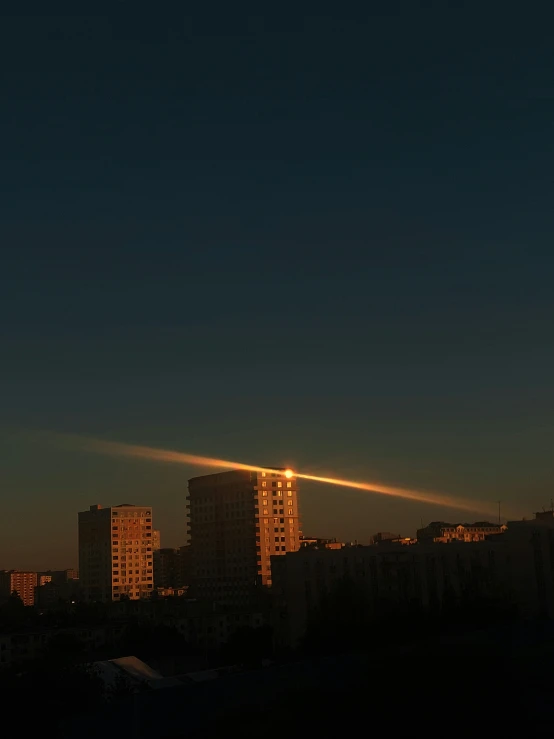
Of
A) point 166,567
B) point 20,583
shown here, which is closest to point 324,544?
point 166,567

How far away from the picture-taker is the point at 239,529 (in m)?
85.9

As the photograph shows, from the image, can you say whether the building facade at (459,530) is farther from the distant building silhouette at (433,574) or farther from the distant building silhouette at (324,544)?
the distant building silhouette at (433,574)

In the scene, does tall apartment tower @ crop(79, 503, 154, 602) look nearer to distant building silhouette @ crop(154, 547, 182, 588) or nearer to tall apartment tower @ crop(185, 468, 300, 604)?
distant building silhouette @ crop(154, 547, 182, 588)

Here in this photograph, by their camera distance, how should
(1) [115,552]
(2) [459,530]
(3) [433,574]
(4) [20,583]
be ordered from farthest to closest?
(4) [20,583] < (1) [115,552] < (2) [459,530] < (3) [433,574]

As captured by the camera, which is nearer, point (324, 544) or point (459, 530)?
point (324, 544)

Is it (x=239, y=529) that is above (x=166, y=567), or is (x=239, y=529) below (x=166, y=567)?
above

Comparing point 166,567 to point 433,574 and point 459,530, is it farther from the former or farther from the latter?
point 433,574

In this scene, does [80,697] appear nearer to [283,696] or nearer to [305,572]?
[283,696]

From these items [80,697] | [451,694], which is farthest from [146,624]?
[451,694]

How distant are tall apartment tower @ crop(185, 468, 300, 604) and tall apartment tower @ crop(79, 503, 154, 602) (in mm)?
22045

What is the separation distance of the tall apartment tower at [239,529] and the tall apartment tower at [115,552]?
2204 centimetres

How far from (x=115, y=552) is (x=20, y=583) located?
43909 millimetres

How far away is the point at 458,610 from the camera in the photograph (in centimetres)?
3434

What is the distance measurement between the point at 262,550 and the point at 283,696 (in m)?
70.1
